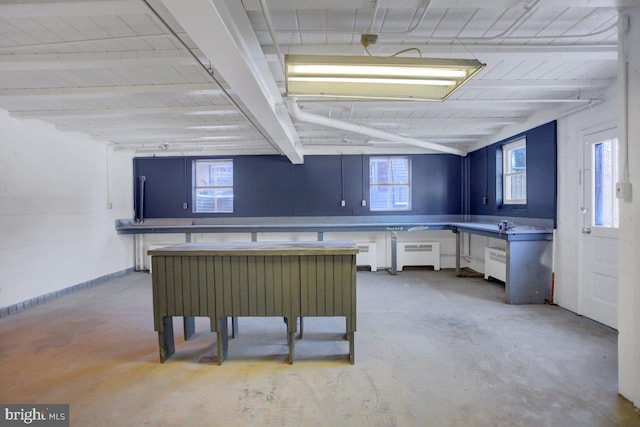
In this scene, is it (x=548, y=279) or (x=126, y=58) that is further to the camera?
(x=548, y=279)

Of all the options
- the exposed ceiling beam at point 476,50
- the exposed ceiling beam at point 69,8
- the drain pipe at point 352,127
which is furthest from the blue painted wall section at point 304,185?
the exposed ceiling beam at point 69,8

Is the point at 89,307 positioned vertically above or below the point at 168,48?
below

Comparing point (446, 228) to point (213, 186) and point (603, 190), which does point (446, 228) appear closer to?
point (603, 190)

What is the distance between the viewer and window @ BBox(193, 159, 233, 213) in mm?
6441

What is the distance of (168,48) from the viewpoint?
97.7 inches

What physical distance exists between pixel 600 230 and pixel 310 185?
465cm

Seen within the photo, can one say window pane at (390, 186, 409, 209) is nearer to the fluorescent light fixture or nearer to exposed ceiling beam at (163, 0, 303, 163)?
exposed ceiling beam at (163, 0, 303, 163)

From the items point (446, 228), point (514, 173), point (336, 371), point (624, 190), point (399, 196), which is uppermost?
point (514, 173)

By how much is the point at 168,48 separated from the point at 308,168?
4.05 m

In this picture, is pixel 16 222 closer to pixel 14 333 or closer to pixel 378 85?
pixel 14 333

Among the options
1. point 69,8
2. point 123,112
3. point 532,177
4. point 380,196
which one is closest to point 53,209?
point 123,112

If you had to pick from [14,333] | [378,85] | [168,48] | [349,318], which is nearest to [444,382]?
[349,318]

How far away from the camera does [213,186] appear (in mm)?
6441

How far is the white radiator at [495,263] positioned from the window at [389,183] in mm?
1889
